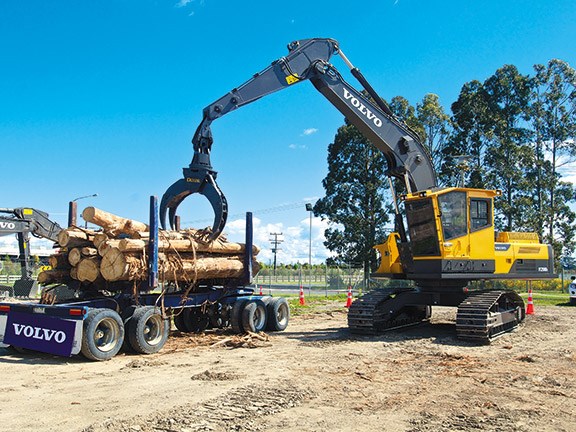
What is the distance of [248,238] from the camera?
44.6 feet

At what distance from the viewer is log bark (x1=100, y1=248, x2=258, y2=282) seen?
10.2m

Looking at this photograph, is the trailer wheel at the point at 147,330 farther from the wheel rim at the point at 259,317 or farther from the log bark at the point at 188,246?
the wheel rim at the point at 259,317

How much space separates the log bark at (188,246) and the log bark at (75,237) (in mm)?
961

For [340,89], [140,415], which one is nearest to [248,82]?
[340,89]

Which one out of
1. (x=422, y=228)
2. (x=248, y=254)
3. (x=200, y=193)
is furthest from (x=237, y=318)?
(x=422, y=228)

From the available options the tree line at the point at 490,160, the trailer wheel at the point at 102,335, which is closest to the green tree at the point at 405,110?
the tree line at the point at 490,160

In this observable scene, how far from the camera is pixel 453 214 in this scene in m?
12.3

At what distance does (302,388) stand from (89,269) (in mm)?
5138

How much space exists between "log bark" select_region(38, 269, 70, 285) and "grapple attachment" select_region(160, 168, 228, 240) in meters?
2.15

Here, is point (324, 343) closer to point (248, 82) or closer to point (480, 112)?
point (248, 82)

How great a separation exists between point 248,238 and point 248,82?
365 centimetres

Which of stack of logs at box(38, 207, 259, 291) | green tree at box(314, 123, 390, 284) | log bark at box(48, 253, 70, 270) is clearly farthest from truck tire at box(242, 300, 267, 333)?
green tree at box(314, 123, 390, 284)

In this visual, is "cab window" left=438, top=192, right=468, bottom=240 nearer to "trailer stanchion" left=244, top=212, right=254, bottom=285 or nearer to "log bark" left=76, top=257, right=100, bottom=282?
"trailer stanchion" left=244, top=212, right=254, bottom=285

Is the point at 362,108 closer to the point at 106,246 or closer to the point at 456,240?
the point at 456,240
